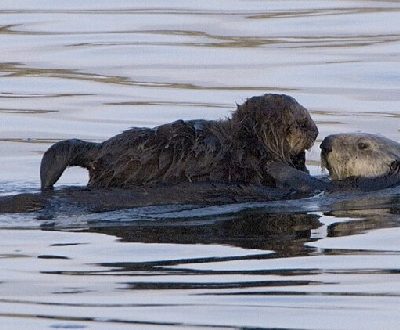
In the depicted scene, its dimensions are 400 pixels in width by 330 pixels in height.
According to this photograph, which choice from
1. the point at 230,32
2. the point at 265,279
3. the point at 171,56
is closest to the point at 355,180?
the point at 265,279

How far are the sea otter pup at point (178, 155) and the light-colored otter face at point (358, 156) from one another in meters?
0.53

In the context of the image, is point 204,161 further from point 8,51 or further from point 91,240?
point 8,51

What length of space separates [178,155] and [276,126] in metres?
0.72

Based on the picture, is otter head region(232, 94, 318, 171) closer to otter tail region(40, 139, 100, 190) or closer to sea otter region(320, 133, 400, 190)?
sea otter region(320, 133, 400, 190)

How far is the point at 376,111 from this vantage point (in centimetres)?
1299

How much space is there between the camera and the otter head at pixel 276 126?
962cm

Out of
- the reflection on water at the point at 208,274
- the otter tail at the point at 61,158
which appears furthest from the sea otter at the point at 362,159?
the otter tail at the point at 61,158

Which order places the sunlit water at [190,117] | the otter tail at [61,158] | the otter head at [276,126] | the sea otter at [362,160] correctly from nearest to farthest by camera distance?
the sunlit water at [190,117]
the otter tail at [61,158]
the otter head at [276,126]
the sea otter at [362,160]

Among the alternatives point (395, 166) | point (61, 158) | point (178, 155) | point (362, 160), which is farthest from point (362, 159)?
point (61, 158)

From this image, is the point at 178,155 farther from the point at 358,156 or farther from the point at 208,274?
the point at 208,274

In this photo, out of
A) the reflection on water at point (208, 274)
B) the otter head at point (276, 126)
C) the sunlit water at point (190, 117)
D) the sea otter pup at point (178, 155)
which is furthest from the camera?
the otter head at point (276, 126)

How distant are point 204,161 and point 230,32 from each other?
8000mm

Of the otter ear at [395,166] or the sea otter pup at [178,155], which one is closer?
the sea otter pup at [178,155]

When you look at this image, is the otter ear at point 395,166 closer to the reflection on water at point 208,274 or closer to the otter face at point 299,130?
the otter face at point 299,130
